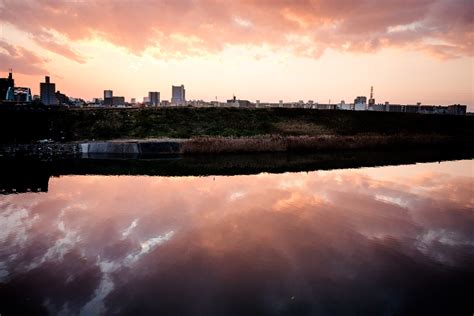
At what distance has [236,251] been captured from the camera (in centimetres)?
1440

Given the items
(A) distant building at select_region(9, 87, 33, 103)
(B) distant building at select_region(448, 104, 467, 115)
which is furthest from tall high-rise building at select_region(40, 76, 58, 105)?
(B) distant building at select_region(448, 104, 467, 115)

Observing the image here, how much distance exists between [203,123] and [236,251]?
139 feet

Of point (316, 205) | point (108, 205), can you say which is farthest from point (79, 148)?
point (316, 205)

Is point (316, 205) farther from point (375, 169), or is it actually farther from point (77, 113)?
point (77, 113)

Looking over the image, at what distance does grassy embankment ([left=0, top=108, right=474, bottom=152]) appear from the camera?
44188mm

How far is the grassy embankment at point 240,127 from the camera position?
4419cm

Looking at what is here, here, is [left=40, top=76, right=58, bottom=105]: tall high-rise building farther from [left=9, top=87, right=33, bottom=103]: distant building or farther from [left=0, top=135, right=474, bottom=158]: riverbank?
[left=0, top=135, right=474, bottom=158]: riverbank

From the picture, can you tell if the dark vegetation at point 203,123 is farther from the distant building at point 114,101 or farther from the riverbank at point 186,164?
the distant building at point 114,101

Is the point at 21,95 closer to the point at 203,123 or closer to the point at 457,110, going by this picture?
the point at 203,123

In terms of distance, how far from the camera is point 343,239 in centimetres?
Answer: 1588

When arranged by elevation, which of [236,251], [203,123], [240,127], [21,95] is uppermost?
[21,95]

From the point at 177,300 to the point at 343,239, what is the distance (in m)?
8.58

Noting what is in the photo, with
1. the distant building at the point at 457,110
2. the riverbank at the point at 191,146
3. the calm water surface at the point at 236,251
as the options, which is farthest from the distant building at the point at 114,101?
the distant building at the point at 457,110

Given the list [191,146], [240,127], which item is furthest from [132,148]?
[240,127]
